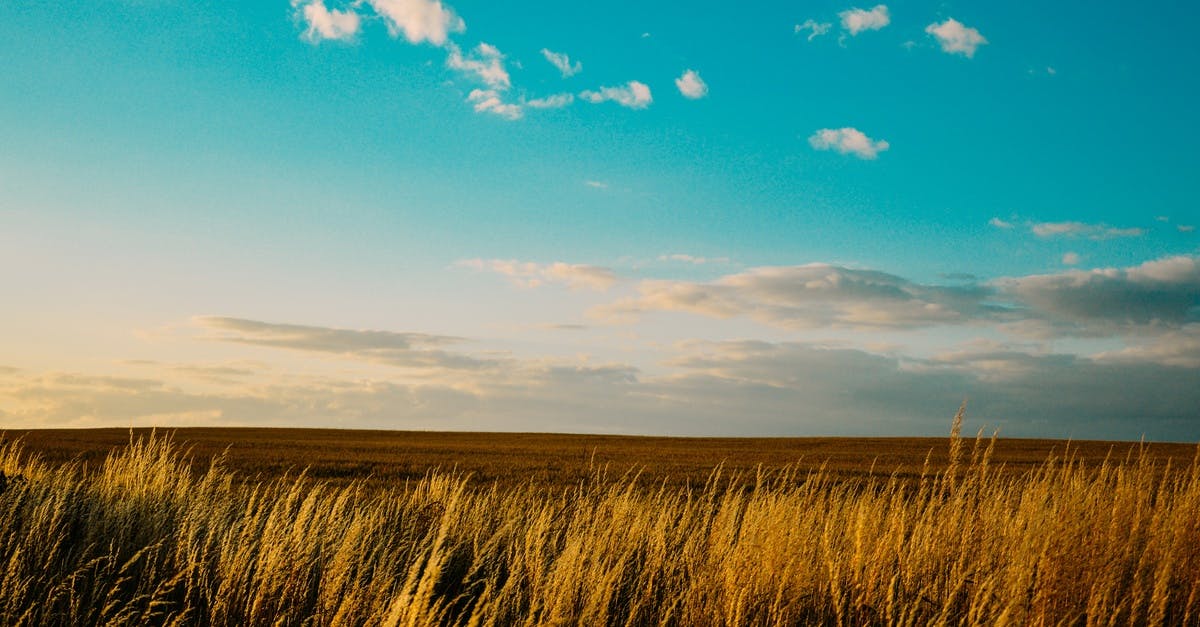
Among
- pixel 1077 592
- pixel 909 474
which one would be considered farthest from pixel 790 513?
pixel 909 474

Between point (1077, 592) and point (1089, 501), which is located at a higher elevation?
point (1089, 501)

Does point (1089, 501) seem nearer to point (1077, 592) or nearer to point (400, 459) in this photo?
point (1077, 592)

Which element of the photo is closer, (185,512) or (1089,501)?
(1089,501)

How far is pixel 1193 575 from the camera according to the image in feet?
24.8

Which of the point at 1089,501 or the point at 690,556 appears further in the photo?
the point at 1089,501

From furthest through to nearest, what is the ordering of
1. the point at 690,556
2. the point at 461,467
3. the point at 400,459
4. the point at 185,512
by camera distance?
the point at 400,459
the point at 461,467
the point at 185,512
the point at 690,556

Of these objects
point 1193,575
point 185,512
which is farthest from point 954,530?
point 185,512

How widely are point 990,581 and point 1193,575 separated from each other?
12.0 ft

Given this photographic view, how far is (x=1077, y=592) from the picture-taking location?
674 centimetres

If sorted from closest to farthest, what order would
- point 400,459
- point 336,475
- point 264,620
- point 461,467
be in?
point 264,620 → point 336,475 → point 461,467 → point 400,459

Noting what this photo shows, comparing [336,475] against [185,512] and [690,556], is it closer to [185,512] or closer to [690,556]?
[185,512]

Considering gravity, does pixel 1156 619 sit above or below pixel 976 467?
below

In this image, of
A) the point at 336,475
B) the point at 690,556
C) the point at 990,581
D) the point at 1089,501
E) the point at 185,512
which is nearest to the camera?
the point at 990,581

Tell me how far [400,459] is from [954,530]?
86.6 ft
